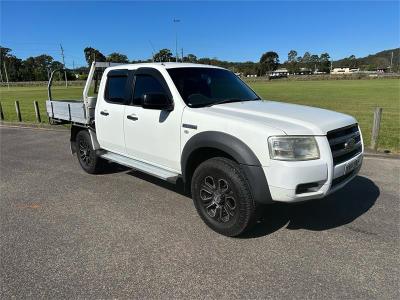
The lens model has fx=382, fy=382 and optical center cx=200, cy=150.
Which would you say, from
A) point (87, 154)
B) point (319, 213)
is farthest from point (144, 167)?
point (319, 213)

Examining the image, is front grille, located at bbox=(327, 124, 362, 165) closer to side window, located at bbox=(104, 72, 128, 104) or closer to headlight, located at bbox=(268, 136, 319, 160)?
headlight, located at bbox=(268, 136, 319, 160)

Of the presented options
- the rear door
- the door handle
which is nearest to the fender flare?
the door handle

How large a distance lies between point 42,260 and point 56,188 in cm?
258

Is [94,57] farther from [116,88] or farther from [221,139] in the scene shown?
[221,139]

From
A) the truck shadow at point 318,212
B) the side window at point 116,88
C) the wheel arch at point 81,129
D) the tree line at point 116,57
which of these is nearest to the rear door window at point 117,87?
the side window at point 116,88

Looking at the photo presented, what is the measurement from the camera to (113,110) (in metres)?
5.82

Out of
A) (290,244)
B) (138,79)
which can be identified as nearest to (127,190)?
(138,79)

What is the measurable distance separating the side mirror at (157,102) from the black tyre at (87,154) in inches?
89.7

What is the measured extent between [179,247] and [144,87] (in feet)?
7.88

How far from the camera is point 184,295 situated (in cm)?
316

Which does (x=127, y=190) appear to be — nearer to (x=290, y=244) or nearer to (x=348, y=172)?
(x=290, y=244)

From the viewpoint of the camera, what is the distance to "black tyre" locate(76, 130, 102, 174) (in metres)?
6.68

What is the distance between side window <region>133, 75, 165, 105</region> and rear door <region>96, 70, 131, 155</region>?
0.16m

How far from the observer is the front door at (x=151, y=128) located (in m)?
4.76
